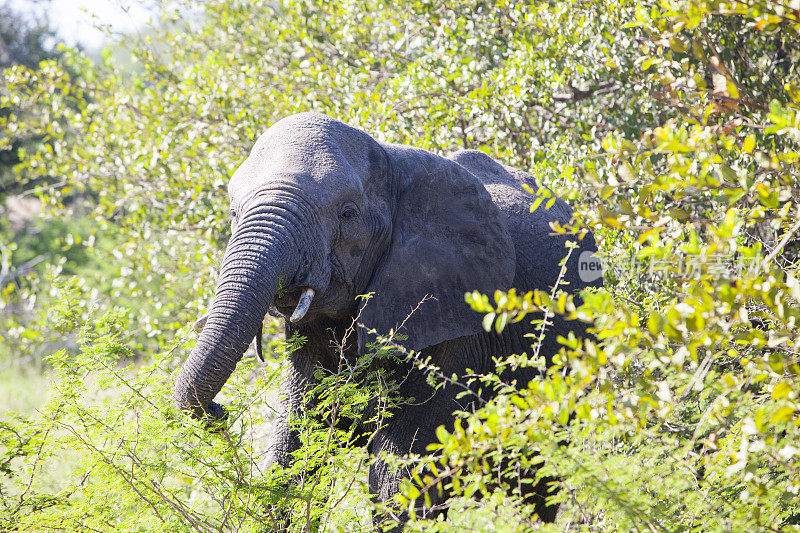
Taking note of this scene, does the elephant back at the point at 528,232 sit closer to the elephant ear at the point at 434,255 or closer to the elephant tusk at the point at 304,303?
the elephant ear at the point at 434,255

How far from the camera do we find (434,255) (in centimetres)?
366

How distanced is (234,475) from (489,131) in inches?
120

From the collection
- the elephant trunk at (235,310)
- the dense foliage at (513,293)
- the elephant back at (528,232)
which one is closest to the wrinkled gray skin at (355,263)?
the elephant trunk at (235,310)

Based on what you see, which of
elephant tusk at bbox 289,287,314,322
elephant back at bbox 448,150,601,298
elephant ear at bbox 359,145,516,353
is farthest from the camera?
elephant back at bbox 448,150,601,298

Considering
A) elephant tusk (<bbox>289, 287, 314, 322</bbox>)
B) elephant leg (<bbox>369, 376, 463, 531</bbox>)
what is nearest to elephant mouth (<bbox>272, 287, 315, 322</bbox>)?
elephant tusk (<bbox>289, 287, 314, 322</bbox>)

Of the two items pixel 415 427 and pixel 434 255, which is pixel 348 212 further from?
pixel 415 427

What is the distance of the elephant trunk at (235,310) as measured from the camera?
9.75ft

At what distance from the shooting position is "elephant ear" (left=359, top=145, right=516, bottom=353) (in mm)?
3566

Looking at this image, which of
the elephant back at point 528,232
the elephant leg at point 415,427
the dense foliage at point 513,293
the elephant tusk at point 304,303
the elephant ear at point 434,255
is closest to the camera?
the dense foliage at point 513,293

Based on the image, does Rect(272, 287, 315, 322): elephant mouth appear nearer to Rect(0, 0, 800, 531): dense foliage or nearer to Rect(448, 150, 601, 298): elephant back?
Rect(0, 0, 800, 531): dense foliage

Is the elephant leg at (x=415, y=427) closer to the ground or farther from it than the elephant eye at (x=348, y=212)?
closer to the ground

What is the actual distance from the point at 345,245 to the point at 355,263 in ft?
0.33

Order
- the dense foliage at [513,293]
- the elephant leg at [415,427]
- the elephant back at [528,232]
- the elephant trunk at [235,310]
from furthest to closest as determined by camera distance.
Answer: the elephant back at [528,232] → the elephant leg at [415,427] → the elephant trunk at [235,310] → the dense foliage at [513,293]

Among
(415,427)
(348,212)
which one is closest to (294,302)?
(348,212)
